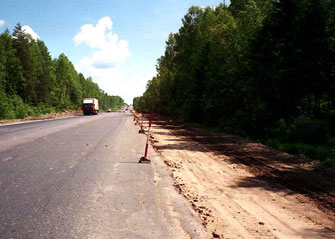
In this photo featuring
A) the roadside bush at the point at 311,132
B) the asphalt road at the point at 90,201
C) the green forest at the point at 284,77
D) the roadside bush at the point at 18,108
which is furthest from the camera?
the roadside bush at the point at 18,108

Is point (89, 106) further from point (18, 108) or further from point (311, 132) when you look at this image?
point (311, 132)

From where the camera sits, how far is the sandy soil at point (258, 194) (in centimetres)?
456

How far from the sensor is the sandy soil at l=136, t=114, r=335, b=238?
456 cm

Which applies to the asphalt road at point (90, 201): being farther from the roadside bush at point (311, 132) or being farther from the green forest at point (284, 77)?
the roadside bush at point (311, 132)

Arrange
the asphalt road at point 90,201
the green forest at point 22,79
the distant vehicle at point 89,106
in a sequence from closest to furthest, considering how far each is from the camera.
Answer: the asphalt road at point 90,201
the green forest at point 22,79
the distant vehicle at point 89,106

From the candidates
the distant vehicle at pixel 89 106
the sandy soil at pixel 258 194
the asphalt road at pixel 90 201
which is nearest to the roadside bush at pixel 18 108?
the distant vehicle at pixel 89 106

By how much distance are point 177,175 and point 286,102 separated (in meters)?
12.7

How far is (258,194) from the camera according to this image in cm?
656

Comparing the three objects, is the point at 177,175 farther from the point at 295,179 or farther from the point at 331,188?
the point at 331,188

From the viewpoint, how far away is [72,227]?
420 centimetres

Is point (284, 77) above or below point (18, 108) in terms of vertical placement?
above

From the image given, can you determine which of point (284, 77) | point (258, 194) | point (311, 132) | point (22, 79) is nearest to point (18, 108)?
point (22, 79)

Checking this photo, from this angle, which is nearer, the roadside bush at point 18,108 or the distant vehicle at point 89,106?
the roadside bush at point 18,108

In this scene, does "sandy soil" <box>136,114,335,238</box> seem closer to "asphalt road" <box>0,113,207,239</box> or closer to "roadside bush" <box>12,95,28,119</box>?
"asphalt road" <box>0,113,207,239</box>
